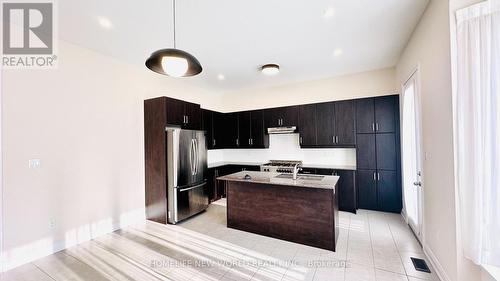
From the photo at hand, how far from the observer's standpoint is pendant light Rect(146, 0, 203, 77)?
1742 mm

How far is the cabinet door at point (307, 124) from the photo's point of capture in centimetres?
472

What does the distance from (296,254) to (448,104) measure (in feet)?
Answer: 7.65

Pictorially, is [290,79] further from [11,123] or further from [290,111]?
[11,123]

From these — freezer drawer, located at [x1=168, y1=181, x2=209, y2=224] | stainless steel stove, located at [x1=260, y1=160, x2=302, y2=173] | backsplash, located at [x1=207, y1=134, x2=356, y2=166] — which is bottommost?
freezer drawer, located at [x1=168, y1=181, x2=209, y2=224]

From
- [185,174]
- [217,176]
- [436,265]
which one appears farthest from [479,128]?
[217,176]

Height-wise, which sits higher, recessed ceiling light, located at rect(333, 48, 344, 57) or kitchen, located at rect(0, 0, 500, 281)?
recessed ceiling light, located at rect(333, 48, 344, 57)

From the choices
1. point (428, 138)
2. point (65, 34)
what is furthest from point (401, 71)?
point (65, 34)

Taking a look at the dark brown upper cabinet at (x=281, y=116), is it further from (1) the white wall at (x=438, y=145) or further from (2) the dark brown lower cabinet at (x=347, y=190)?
(1) the white wall at (x=438, y=145)

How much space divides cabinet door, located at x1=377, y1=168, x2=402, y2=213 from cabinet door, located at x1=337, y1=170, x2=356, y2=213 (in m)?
0.49

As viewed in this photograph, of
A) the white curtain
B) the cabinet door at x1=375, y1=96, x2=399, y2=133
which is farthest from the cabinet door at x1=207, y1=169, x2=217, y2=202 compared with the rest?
the white curtain

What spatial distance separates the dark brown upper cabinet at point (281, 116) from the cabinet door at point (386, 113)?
1675 mm

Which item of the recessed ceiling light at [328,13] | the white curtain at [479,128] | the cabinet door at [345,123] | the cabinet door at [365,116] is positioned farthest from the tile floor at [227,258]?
the recessed ceiling light at [328,13]

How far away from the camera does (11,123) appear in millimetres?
2506

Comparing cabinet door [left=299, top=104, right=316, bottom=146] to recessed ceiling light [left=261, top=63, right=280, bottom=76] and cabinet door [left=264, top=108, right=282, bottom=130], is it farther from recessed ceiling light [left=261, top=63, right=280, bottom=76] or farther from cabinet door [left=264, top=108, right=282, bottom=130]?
recessed ceiling light [left=261, top=63, right=280, bottom=76]
